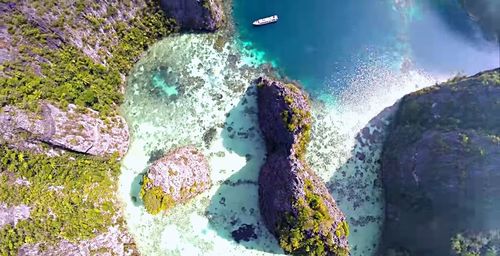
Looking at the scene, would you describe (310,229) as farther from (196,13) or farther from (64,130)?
(196,13)

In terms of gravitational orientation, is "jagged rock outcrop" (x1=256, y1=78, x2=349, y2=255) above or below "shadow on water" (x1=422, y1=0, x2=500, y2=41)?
below

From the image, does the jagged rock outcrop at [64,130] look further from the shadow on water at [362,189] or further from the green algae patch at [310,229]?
the shadow on water at [362,189]

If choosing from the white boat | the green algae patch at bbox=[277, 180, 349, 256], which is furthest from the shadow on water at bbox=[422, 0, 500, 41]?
the green algae patch at bbox=[277, 180, 349, 256]

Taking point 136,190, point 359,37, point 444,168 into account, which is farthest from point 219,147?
point 444,168

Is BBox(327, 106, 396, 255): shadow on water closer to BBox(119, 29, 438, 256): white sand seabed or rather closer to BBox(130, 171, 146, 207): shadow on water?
BBox(119, 29, 438, 256): white sand seabed

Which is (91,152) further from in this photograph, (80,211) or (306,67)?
(306,67)

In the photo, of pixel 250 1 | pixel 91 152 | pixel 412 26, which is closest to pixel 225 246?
pixel 91 152

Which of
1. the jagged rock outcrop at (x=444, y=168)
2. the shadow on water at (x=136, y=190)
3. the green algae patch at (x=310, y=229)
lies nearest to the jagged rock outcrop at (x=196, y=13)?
the shadow on water at (x=136, y=190)
